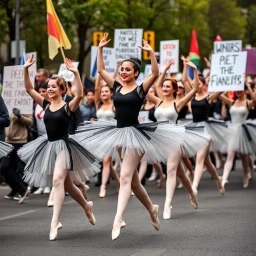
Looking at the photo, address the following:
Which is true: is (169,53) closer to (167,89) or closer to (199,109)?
(199,109)

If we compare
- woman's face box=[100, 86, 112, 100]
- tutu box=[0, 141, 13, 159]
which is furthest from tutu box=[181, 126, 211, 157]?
tutu box=[0, 141, 13, 159]

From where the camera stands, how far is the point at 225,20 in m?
66.8

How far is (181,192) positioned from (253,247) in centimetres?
776

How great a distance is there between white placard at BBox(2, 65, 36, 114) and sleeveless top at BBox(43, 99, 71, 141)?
465 cm

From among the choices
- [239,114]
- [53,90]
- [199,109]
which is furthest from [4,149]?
[239,114]

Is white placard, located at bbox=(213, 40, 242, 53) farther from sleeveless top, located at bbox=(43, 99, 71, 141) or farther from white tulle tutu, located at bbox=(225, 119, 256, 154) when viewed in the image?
sleeveless top, located at bbox=(43, 99, 71, 141)

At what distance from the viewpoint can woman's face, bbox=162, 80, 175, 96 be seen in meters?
14.0

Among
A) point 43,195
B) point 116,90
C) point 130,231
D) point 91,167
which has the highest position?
point 116,90

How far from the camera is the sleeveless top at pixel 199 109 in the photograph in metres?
17.0

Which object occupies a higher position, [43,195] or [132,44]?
[132,44]

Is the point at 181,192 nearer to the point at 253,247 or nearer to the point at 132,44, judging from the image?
the point at 132,44

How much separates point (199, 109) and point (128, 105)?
21.0 feet

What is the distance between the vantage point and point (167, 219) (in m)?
12.7

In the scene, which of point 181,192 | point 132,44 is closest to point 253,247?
point 181,192
